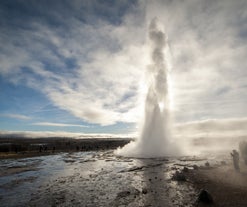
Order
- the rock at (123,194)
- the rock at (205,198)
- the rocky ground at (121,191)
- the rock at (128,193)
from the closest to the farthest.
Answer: the rock at (205,198) < the rocky ground at (121,191) < the rock at (123,194) < the rock at (128,193)

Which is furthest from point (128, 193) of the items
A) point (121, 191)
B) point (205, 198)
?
point (205, 198)

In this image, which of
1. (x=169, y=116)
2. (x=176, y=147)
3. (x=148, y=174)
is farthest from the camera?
(x=169, y=116)

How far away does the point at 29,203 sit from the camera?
14.6 m

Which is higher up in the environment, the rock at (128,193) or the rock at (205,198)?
the rock at (205,198)

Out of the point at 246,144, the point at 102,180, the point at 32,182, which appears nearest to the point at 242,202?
the point at 102,180

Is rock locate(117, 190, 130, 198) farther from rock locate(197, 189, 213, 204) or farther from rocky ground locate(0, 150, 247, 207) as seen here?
rock locate(197, 189, 213, 204)

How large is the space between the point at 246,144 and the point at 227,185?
48.6 feet

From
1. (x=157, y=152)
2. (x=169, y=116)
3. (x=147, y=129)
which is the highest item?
(x=169, y=116)

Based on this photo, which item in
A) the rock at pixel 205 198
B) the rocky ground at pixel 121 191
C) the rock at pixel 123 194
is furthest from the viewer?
the rock at pixel 123 194

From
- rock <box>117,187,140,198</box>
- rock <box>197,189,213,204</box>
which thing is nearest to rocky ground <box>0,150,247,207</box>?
rock <box>117,187,140,198</box>

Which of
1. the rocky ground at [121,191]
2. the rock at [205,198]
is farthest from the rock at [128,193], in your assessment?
the rock at [205,198]

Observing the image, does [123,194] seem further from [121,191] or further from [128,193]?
[121,191]

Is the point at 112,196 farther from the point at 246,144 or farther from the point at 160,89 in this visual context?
the point at 160,89

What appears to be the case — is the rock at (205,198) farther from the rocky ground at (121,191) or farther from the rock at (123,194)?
the rock at (123,194)
